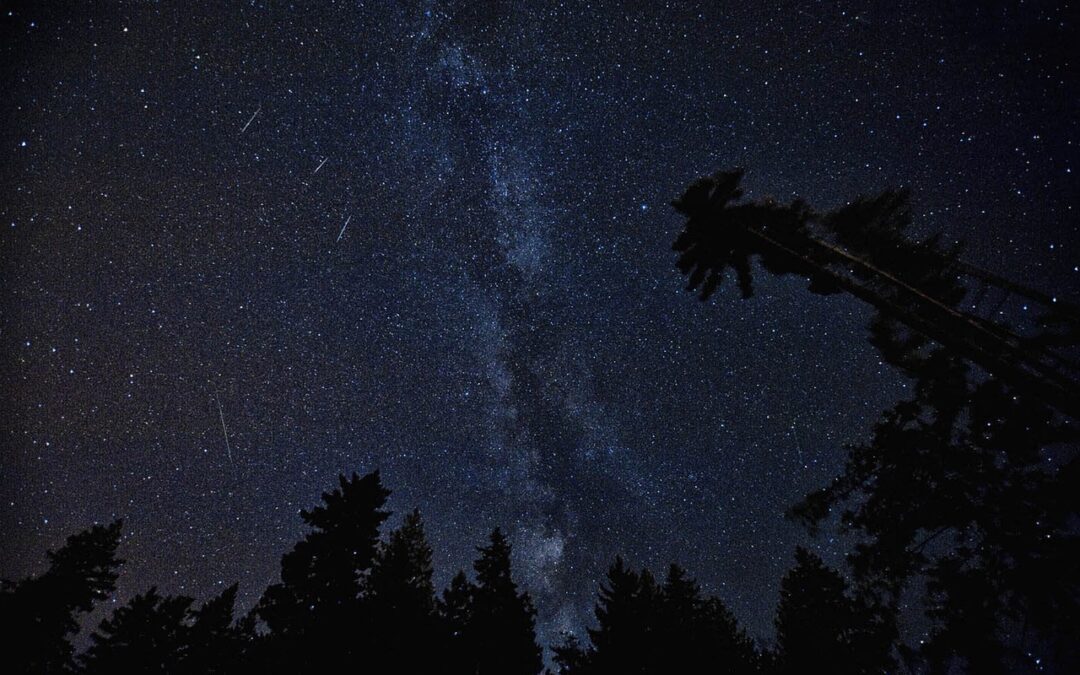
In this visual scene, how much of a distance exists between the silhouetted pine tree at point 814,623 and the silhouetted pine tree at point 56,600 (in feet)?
96.9

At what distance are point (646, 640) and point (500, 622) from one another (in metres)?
5.68

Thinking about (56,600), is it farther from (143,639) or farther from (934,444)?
(934,444)

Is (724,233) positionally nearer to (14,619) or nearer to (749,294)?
(749,294)

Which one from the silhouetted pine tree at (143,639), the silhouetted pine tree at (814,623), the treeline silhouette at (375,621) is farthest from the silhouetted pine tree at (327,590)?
the silhouetted pine tree at (814,623)

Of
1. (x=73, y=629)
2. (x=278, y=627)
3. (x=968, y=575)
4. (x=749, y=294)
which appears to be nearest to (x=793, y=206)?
(x=749, y=294)

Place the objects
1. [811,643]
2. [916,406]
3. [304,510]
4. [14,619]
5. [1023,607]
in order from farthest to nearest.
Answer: [811,643] < [14,619] < [304,510] < [916,406] < [1023,607]

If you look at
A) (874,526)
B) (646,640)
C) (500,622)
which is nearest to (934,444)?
(874,526)

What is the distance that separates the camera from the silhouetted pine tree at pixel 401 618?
41.0 feet

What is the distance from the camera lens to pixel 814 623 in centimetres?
1761

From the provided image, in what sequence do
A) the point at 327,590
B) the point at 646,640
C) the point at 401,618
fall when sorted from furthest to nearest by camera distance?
the point at 646,640, the point at 401,618, the point at 327,590

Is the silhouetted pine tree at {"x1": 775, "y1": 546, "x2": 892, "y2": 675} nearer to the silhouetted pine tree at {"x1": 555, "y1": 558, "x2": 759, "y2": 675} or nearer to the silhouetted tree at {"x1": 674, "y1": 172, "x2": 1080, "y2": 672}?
the silhouetted pine tree at {"x1": 555, "y1": 558, "x2": 759, "y2": 675}

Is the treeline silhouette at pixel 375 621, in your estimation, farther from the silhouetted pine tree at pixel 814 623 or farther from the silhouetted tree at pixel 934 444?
the silhouetted tree at pixel 934 444

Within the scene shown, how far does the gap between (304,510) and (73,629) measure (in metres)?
14.3

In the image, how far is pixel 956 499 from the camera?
8000mm
